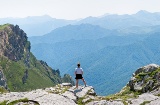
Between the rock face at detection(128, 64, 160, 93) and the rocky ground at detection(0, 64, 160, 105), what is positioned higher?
the rock face at detection(128, 64, 160, 93)

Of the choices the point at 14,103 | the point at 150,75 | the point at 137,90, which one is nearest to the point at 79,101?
the point at 14,103

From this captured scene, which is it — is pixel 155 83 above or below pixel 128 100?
above

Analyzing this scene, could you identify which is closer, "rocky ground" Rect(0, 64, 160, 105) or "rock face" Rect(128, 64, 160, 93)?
"rocky ground" Rect(0, 64, 160, 105)

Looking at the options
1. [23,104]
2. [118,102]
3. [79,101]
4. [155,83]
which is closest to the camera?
[23,104]

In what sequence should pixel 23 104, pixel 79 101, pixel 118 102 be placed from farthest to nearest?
pixel 79 101
pixel 118 102
pixel 23 104

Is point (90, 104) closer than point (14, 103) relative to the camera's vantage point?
No

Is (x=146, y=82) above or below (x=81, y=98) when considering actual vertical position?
above

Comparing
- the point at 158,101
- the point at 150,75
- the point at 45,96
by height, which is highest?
the point at 150,75

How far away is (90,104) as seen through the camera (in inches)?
1455

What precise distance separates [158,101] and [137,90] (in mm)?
14108

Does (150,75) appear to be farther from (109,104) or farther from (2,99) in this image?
(2,99)

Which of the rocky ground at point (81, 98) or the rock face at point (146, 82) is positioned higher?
the rock face at point (146, 82)

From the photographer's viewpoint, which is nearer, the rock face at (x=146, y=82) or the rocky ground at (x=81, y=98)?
the rocky ground at (x=81, y=98)

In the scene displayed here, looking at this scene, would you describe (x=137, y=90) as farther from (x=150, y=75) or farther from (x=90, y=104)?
(x=90, y=104)
